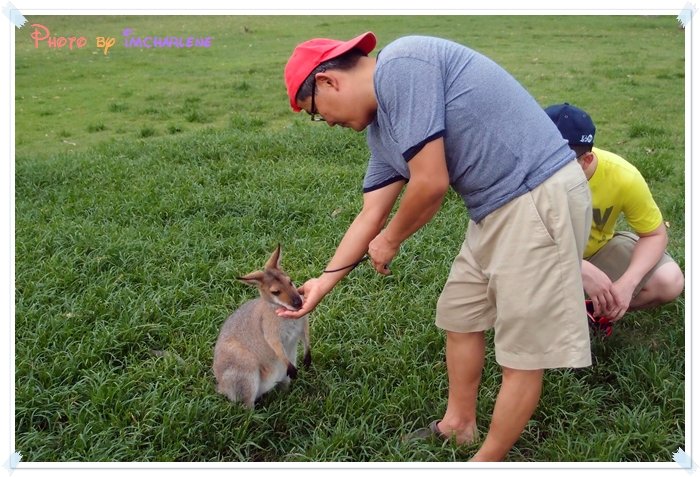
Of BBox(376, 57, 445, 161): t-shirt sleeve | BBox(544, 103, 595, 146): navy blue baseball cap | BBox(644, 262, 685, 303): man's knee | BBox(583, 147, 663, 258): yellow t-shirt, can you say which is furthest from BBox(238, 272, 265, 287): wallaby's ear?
BBox(644, 262, 685, 303): man's knee

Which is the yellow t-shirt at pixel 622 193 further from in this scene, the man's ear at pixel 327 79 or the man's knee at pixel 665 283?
the man's ear at pixel 327 79

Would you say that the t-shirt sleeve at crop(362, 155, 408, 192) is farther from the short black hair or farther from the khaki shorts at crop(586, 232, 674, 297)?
the khaki shorts at crop(586, 232, 674, 297)

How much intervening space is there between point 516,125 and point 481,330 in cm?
93

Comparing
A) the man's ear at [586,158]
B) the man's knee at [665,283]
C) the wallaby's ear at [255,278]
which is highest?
the man's ear at [586,158]

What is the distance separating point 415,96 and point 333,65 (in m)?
0.33

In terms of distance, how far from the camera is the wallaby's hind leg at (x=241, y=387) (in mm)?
3217

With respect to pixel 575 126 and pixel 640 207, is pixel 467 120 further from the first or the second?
pixel 640 207

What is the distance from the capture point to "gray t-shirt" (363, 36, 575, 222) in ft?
7.15

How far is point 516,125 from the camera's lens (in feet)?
7.60

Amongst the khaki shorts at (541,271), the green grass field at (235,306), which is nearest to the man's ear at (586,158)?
the khaki shorts at (541,271)

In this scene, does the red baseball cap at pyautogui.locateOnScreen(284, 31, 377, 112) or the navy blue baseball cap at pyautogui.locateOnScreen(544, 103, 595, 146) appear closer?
the red baseball cap at pyautogui.locateOnScreen(284, 31, 377, 112)

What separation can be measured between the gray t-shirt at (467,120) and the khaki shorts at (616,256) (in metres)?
1.38
